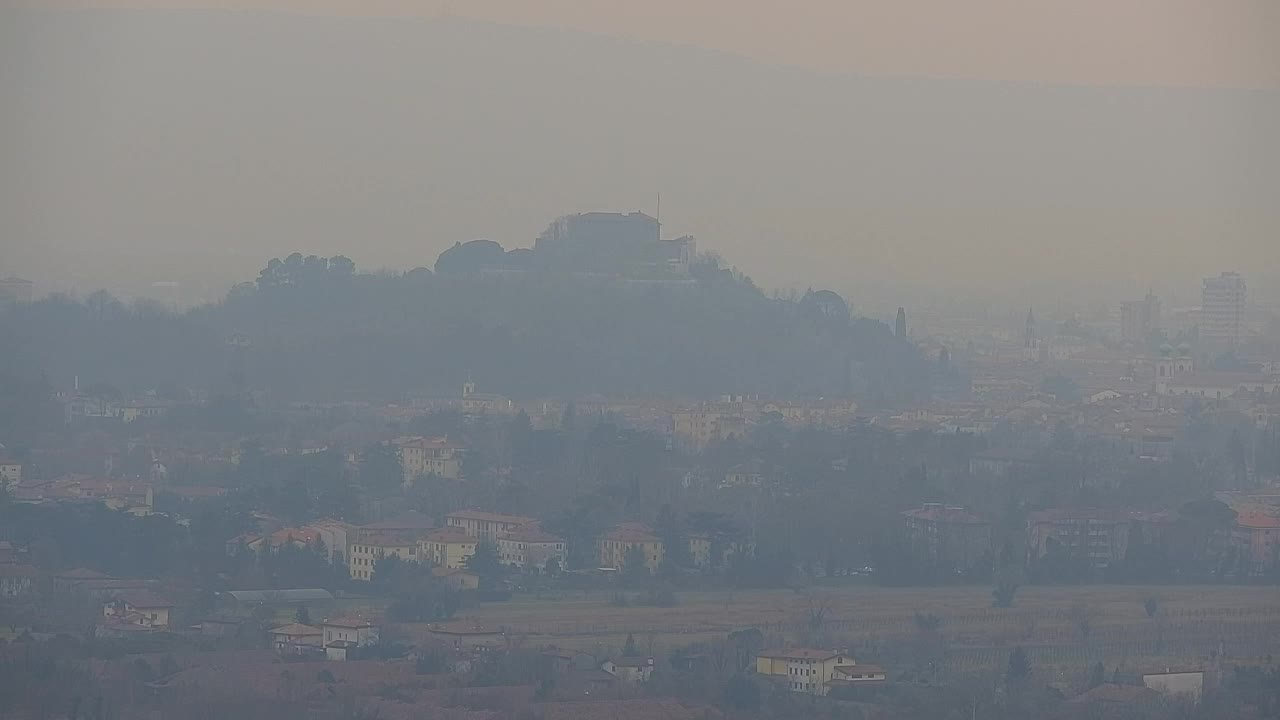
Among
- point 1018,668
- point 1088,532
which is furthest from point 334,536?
point 1018,668

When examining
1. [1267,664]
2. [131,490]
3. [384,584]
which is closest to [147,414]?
[131,490]

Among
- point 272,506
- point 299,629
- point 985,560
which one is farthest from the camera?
point 272,506

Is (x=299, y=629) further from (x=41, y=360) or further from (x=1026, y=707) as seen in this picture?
(x=41, y=360)

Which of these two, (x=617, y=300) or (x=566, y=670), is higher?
(x=617, y=300)

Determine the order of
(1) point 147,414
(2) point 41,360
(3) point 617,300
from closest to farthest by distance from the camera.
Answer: (1) point 147,414, (2) point 41,360, (3) point 617,300

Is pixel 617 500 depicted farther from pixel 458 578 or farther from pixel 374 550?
pixel 458 578

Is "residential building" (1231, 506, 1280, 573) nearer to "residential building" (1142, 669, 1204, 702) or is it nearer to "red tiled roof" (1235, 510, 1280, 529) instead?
"red tiled roof" (1235, 510, 1280, 529)

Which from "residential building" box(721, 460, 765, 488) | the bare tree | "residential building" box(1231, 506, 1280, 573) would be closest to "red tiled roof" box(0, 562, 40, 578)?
the bare tree
